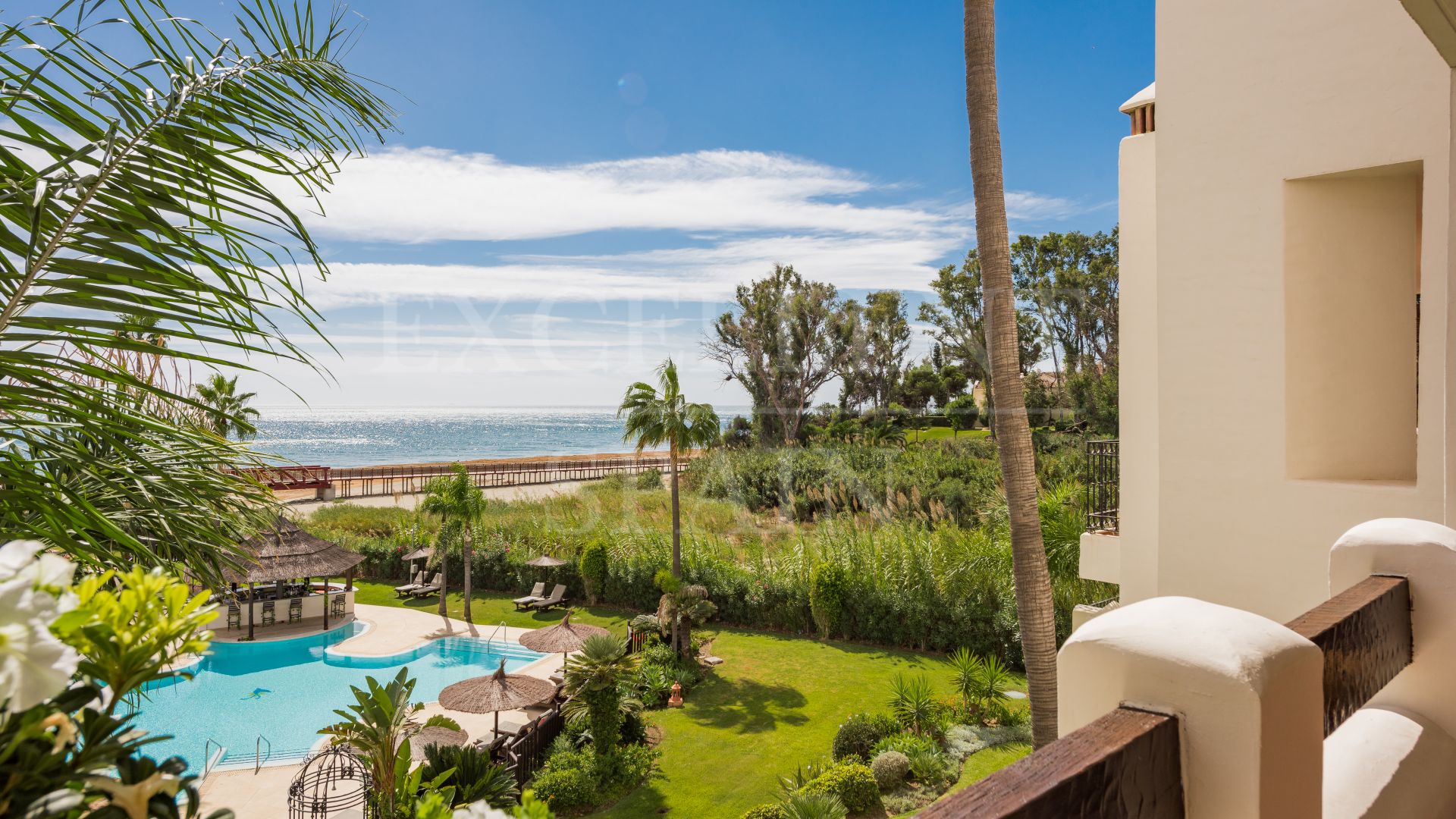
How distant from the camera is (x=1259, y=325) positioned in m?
4.39

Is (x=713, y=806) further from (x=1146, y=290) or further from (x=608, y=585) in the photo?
(x=608, y=585)

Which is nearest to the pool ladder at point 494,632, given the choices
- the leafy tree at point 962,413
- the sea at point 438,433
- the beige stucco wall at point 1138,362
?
the beige stucco wall at point 1138,362

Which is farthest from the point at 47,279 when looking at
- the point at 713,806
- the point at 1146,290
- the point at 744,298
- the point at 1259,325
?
the point at 744,298

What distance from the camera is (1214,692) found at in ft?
2.84

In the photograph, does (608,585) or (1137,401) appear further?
(608,585)

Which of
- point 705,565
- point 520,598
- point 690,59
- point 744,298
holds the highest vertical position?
point 690,59

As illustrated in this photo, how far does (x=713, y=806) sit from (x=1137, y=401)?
5.61 metres

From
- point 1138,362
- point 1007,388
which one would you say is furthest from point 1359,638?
point 1138,362

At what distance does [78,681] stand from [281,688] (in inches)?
576

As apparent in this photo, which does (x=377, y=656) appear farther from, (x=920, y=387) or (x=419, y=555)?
(x=920, y=387)

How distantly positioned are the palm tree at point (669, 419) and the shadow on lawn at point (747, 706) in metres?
3.74

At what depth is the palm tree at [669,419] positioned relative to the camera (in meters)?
14.5

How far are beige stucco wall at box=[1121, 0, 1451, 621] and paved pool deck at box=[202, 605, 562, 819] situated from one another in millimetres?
6759

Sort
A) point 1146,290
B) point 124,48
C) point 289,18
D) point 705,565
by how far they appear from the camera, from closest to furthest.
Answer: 1. point 124,48
2. point 289,18
3. point 1146,290
4. point 705,565
